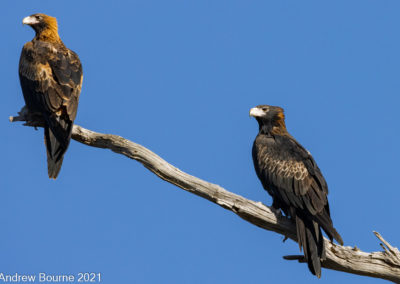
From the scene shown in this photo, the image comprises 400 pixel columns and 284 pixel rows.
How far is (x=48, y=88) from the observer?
8.41 m

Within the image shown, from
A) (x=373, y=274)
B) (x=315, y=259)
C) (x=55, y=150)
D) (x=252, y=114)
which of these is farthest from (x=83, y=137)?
(x=373, y=274)

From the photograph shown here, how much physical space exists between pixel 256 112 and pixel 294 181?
4.46 feet

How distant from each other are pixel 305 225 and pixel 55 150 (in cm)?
332

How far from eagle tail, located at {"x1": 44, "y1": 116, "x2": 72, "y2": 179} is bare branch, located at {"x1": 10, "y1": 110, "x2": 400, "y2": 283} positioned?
0.61 meters

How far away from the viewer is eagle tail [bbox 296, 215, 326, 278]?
24.1 feet

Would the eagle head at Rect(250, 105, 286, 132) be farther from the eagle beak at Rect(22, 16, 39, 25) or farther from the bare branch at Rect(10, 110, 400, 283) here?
the eagle beak at Rect(22, 16, 39, 25)

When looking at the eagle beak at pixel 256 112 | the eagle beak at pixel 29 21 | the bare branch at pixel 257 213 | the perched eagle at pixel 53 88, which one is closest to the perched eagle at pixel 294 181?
the eagle beak at pixel 256 112

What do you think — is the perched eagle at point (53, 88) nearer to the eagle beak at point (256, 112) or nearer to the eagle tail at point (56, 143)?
the eagle tail at point (56, 143)

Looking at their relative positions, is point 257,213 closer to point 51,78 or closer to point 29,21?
point 51,78

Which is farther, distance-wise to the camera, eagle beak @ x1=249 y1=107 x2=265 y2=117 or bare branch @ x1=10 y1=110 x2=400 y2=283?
eagle beak @ x1=249 y1=107 x2=265 y2=117

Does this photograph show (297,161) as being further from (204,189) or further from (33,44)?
(33,44)

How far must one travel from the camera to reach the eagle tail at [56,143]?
8.02 m

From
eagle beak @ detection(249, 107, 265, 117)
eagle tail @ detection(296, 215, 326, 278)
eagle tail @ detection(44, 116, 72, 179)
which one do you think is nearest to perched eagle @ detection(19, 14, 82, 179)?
eagle tail @ detection(44, 116, 72, 179)

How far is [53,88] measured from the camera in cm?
843
